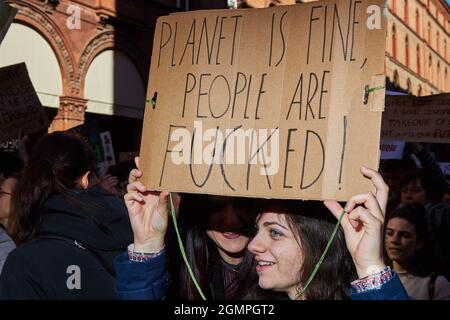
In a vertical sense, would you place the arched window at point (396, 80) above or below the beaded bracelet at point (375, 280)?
above

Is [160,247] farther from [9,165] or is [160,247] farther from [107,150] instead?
[107,150]

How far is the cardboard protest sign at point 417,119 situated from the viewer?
5.67m

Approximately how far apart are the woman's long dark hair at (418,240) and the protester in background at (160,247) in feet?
5.32

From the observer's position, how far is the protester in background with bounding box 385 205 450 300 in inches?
140

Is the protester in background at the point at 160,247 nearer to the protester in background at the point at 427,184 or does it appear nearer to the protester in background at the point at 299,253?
the protester in background at the point at 299,253

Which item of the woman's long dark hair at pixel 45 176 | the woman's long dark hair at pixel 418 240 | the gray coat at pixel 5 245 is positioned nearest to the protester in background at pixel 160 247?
the woman's long dark hair at pixel 45 176

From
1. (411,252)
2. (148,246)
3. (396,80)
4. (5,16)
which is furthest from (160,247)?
(396,80)

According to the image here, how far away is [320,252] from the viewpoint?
2299 millimetres

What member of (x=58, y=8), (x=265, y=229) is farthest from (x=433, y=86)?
(x=265, y=229)

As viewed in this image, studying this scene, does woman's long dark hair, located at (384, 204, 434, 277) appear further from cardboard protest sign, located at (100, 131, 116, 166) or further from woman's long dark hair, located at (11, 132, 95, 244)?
cardboard protest sign, located at (100, 131, 116, 166)

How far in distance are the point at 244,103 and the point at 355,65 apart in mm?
427

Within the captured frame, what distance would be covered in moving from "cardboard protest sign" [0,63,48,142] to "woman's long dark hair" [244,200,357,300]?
382 centimetres

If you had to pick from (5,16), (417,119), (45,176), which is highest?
(5,16)

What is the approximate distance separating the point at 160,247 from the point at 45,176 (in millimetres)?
633
